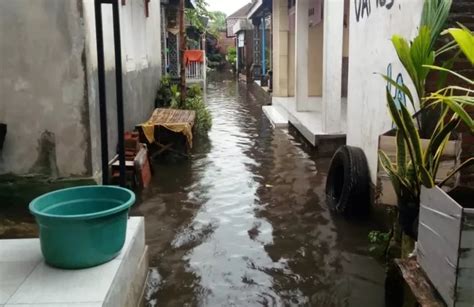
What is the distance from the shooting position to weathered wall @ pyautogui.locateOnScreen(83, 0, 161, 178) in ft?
18.6

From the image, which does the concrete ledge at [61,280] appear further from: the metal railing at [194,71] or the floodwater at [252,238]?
the metal railing at [194,71]

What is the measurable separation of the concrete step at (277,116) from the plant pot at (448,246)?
28.7 ft

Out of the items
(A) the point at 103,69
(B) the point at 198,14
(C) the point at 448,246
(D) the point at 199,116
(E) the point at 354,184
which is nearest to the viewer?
(C) the point at 448,246

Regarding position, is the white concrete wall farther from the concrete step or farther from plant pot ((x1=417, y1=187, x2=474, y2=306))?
the concrete step

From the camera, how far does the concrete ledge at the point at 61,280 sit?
2.58 metres

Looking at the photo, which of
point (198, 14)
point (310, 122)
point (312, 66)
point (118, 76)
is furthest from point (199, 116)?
point (198, 14)

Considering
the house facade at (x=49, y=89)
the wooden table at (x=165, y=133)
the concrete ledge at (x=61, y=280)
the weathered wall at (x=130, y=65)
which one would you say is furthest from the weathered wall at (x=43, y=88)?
the concrete ledge at (x=61, y=280)

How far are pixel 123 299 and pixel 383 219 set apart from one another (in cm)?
299

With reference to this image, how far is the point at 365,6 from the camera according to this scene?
5441 millimetres

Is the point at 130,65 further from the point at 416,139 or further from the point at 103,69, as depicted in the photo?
the point at 416,139

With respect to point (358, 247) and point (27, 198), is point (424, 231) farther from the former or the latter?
point (27, 198)

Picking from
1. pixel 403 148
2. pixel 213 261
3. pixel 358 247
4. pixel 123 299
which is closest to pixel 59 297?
pixel 123 299

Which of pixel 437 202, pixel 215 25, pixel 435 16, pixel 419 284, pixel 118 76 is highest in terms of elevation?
pixel 215 25

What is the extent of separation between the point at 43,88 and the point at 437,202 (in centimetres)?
433
